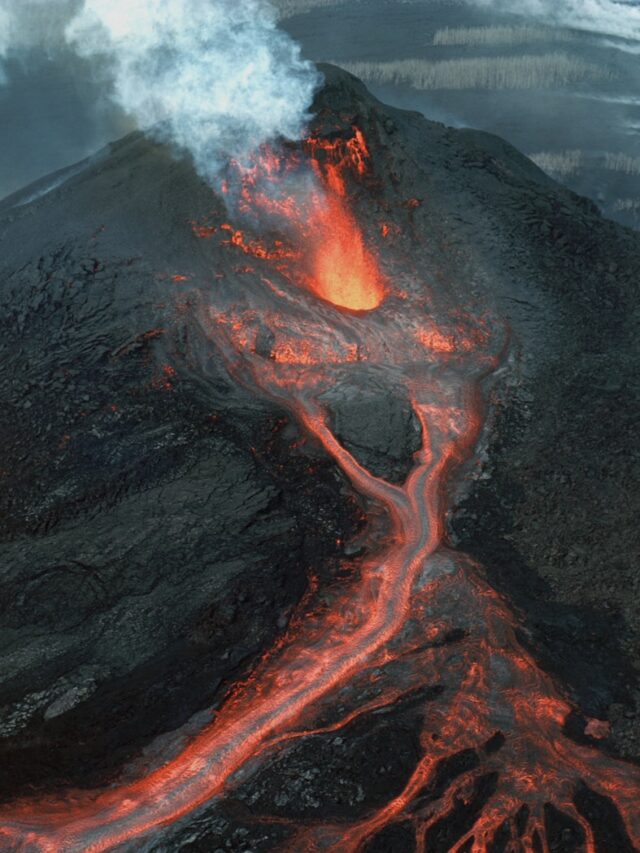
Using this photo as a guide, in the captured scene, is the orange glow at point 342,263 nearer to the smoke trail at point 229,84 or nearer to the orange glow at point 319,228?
the orange glow at point 319,228

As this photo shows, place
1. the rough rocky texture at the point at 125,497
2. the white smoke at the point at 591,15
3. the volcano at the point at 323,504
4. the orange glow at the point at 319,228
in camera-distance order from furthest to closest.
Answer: the white smoke at the point at 591,15 → the orange glow at the point at 319,228 → the rough rocky texture at the point at 125,497 → the volcano at the point at 323,504

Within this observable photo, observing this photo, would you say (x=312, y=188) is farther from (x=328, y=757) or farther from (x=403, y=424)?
(x=328, y=757)

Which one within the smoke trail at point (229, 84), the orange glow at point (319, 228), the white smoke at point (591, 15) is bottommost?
the orange glow at point (319, 228)

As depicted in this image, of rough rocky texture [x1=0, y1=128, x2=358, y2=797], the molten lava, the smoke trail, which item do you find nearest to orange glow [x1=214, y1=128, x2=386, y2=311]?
the molten lava

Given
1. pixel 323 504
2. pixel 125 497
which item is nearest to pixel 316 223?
pixel 323 504

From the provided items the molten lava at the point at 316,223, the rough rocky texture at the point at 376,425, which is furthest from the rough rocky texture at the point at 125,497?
the molten lava at the point at 316,223

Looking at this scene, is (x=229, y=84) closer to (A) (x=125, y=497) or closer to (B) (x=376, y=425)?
(B) (x=376, y=425)

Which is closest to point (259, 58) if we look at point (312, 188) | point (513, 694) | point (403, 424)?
point (312, 188)
